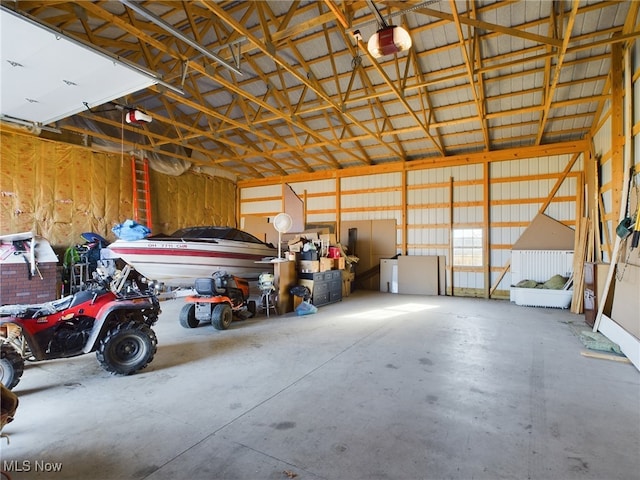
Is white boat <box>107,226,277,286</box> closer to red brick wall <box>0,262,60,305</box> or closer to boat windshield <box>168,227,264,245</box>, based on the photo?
boat windshield <box>168,227,264,245</box>

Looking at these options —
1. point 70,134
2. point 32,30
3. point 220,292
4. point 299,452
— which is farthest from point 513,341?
point 70,134

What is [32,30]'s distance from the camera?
9.83ft

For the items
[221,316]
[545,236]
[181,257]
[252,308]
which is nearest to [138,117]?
[181,257]

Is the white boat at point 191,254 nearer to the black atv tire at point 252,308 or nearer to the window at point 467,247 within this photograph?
the black atv tire at point 252,308

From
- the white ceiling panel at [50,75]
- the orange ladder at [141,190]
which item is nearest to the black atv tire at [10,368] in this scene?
the white ceiling panel at [50,75]

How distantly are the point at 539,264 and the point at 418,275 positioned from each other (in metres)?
2.87

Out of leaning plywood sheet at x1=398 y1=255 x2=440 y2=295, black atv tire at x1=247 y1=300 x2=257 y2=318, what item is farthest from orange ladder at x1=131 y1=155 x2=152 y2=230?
leaning plywood sheet at x1=398 y1=255 x2=440 y2=295

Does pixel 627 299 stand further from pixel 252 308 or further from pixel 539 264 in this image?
pixel 252 308

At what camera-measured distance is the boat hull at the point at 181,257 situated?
5.75 metres

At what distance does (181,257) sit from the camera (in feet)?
20.1

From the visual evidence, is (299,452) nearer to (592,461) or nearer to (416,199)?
(592,461)

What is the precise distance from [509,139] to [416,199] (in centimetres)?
275

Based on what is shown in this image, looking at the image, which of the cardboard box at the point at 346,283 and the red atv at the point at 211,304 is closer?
the red atv at the point at 211,304

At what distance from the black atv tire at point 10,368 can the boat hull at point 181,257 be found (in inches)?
109
